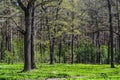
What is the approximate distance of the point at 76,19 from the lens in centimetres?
5675

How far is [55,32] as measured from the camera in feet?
Answer: 168

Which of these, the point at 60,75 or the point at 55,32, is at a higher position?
the point at 55,32

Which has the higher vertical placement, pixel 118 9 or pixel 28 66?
pixel 118 9

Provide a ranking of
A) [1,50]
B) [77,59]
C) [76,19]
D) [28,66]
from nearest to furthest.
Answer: [28,66], [76,19], [1,50], [77,59]

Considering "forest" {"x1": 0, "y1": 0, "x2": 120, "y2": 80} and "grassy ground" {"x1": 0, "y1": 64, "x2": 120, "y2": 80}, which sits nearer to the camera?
"grassy ground" {"x1": 0, "y1": 64, "x2": 120, "y2": 80}

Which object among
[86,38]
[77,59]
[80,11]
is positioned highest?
[80,11]

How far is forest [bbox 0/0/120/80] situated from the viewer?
2877 centimetres

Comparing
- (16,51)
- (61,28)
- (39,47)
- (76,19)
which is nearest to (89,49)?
(39,47)

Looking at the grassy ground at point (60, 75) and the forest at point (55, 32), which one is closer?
the grassy ground at point (60, 75)

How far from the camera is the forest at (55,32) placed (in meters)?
28.8

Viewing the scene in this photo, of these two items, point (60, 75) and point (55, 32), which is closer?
point (60, 75)

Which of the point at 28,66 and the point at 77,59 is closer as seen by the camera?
the point at 28,66

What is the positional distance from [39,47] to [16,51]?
10.5 m

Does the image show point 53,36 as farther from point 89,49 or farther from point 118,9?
point 89,49
